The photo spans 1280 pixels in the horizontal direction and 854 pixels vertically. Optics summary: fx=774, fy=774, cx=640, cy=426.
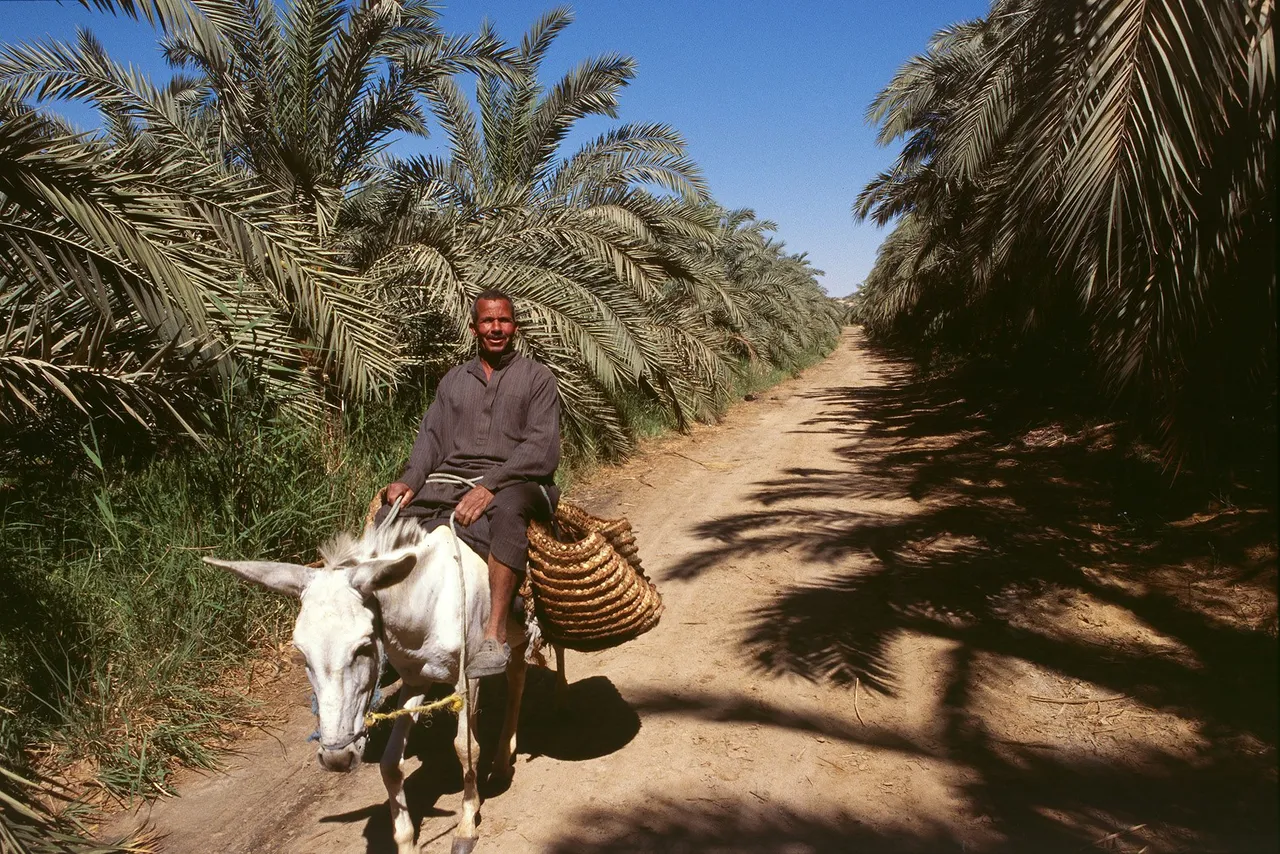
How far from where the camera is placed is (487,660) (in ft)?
10.1

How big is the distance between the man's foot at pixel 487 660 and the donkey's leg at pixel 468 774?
0.10 m

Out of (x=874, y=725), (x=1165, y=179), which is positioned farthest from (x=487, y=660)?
(x=1165, y=179)

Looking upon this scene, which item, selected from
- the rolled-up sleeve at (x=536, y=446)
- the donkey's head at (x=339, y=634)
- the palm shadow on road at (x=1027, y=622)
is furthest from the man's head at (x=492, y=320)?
the palm shadow on road at (x=1027, y=622)

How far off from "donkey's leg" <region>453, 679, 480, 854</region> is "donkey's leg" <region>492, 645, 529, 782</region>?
447mm

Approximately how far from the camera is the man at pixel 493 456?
3227 millimetres

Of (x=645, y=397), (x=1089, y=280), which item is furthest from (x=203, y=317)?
(x=645, y=397)

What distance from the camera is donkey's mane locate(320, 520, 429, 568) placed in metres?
2.62

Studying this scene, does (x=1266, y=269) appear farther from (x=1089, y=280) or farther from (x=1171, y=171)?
(x=1089, y=280)

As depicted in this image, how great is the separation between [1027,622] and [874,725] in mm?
1733

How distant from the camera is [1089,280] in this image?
543cm

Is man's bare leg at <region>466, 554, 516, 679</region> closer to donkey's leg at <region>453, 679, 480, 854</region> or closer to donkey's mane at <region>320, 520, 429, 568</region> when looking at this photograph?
donkey's leg at <region>453, 679, 480, 854</region>

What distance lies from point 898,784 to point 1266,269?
3.48m

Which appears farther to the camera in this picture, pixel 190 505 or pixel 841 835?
pixel 190 505

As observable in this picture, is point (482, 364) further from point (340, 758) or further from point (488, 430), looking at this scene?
point (340, 758)
